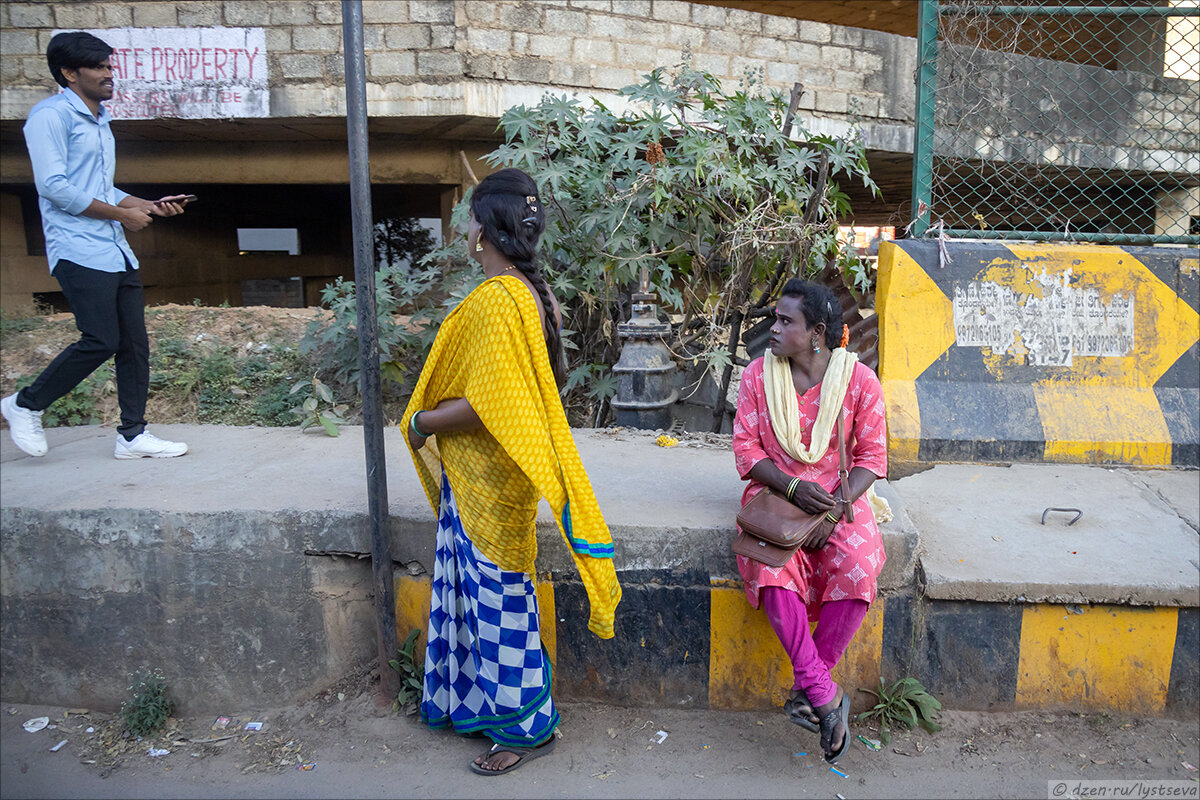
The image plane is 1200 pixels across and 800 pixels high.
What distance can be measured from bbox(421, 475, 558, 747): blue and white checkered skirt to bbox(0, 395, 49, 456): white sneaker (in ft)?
6.40

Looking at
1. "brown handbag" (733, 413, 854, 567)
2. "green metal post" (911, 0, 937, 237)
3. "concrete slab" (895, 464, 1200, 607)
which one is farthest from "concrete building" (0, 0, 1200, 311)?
"brown handbag" (733, 413, 854, 567)

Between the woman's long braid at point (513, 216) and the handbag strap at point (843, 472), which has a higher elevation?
the woman's long braid at point (513, 216)

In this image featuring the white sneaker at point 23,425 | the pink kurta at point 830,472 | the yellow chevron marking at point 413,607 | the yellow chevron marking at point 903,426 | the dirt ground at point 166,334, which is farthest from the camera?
the dirt ground at point 166,334

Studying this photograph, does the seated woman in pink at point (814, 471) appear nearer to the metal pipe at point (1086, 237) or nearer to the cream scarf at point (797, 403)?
the cream scarf at point (797, 403)

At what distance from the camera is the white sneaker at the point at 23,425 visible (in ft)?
10.3

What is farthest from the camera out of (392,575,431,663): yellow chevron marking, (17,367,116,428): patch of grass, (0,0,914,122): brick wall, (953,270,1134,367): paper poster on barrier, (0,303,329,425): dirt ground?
(0,0,914,122): brick wall

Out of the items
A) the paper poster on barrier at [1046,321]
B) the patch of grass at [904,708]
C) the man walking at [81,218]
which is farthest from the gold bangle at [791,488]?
the man walking at [81,218]

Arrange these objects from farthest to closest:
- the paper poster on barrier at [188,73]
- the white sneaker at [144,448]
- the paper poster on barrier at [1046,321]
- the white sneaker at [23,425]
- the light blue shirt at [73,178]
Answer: the paper poster on barrier at [188,73], the paper poster on barrier at [1046,321], the white sneaker at [144,448], the white sneaker at [23,425], the light blue shirt at [73,178]

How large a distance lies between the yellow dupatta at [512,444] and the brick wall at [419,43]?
190 inches

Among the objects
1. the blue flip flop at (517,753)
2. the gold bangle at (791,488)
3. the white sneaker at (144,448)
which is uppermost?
the gold bangle at (791,488)

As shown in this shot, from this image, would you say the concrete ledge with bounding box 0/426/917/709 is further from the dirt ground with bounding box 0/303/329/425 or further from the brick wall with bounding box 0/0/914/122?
the brick wall with bounding box 0/0/914/122

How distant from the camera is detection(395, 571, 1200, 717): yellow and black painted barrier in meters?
2.41

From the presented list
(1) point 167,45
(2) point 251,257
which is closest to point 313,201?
(2) point 251,257

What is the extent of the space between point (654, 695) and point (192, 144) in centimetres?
730
